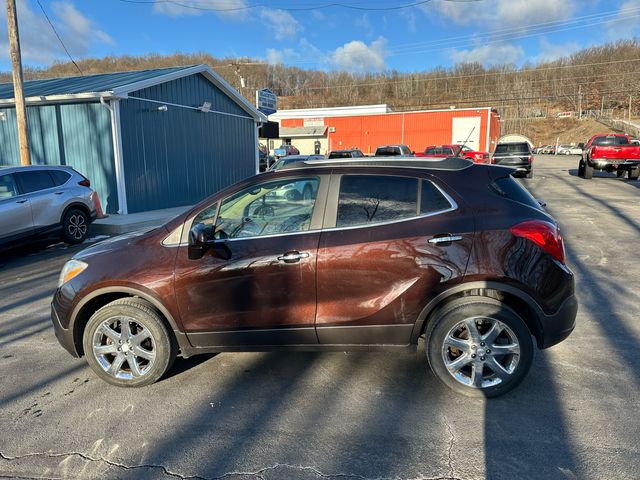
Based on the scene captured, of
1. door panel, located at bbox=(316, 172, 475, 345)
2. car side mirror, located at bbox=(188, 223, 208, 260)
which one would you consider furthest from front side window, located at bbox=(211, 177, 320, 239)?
door panel, located at bbox=(316, 172, 475, 345)

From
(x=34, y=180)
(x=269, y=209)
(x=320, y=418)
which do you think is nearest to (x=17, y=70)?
(x=34, y=180)

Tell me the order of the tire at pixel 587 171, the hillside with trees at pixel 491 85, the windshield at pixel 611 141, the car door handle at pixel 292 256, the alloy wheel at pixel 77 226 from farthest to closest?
the hillside with trees at pixel 491 85
the tire at pixel 587 171
the windshield at pixel 611 141
the alloy wheel at pixel 77 226
the car door handle at pixel 292 256

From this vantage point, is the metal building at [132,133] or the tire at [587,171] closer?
the metal building at [132,133]

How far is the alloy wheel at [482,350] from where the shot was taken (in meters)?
3.21

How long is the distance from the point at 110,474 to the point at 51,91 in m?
14.0

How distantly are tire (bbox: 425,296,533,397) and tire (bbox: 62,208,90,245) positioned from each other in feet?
26.6

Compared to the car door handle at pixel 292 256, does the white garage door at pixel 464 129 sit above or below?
above

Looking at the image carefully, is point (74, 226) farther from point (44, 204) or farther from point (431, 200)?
point (431, 200)

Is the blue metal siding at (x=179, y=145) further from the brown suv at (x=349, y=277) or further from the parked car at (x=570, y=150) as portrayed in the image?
the parked car at (x=570, y=150)

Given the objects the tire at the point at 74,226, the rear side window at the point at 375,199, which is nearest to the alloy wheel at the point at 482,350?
the rear side window at the point at 375,199

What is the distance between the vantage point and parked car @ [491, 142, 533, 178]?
20422 millimetres

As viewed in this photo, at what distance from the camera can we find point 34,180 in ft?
27.8

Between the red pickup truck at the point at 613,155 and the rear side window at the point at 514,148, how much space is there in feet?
8.35

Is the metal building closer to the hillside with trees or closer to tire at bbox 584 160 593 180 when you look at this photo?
tire at bbox 584 160 593 180
